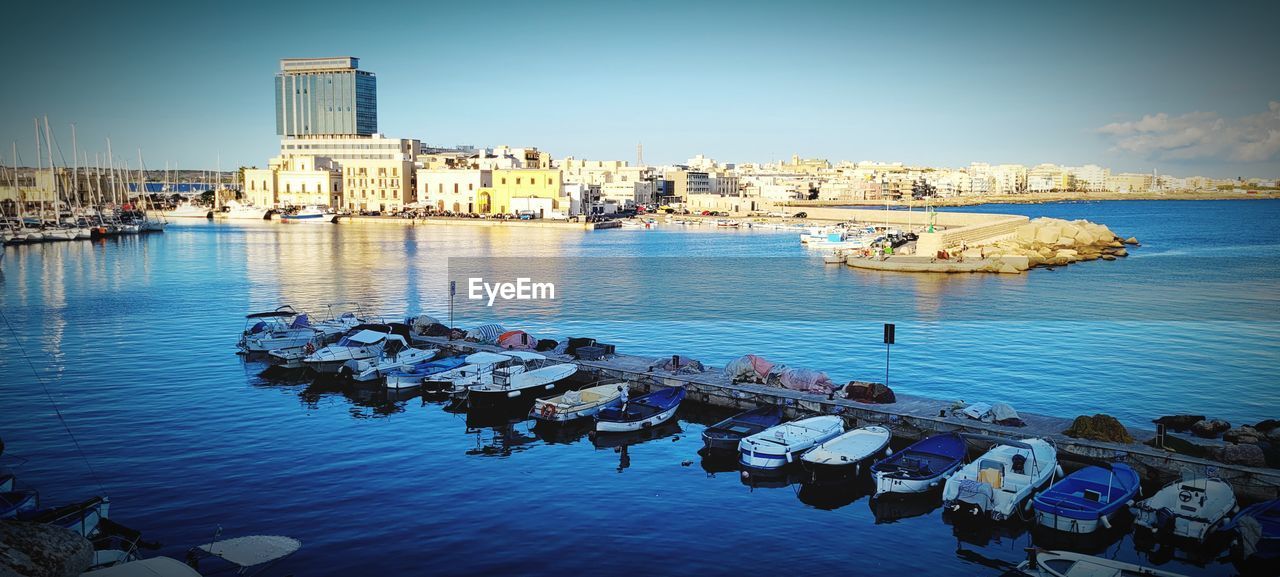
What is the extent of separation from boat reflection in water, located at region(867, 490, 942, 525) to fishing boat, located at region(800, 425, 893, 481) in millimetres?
1002

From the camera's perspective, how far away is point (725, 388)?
20.6m

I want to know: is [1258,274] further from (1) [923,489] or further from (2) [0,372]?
(2) [0,372]

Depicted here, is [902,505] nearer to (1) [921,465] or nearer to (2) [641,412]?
(1) [921,465]

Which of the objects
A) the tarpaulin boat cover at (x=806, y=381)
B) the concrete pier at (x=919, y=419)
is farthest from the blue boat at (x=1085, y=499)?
the tarpaulin boat cover at (x=806, y=381)

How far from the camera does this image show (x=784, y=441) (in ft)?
53.9

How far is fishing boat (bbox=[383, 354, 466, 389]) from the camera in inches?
899

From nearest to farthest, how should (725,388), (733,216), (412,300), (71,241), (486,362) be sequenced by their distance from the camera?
1. (725,388)
2. (486,362)
3. (412,300)
4. (71,241)
5. (733,216)

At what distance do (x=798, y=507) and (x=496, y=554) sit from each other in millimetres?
5239

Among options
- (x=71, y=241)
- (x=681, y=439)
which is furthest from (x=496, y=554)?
(x=71, y=241)

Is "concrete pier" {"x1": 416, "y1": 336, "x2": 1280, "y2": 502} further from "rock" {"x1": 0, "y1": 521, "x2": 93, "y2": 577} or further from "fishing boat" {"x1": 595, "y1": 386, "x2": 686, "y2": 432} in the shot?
"rock" {"x1": 0, "y1": 521, "x2": 93, "y2": 577}

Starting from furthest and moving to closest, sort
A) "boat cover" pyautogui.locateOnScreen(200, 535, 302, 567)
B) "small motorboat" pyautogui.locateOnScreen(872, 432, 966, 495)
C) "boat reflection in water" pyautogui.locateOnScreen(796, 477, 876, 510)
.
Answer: "boat reflection in water" pyautogui.locateOnScreen(796, 477, 876, 510)
"small motorboat" pyautogui.locateOnScreen(872, 432, 966, 495)
"boat cover" pyautogui.locateOnScreen(200, 535, 302, 567)

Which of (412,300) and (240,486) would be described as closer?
(240,486)

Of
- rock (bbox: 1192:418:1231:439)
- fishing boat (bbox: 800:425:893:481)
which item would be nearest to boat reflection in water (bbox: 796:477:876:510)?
fishing boat (bbox: 800:425:893:481)

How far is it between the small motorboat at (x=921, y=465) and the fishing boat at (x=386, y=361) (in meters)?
13.8
